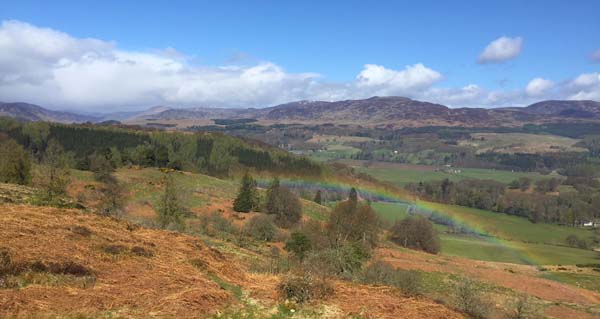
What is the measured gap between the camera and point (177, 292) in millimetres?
15469

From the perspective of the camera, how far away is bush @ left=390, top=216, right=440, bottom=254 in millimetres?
86312

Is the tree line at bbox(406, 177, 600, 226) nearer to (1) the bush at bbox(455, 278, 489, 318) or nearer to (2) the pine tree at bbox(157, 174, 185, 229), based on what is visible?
(2) the pine tree at bbox(157, 174, 185, 229)

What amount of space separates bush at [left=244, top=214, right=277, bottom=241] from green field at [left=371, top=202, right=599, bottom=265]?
44605mm

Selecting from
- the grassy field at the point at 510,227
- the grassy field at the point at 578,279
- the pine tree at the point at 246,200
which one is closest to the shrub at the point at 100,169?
the pine tree at the point at 246,200

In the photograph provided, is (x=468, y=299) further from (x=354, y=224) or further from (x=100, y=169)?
(x=100, y=169)

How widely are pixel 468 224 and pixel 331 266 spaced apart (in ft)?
373

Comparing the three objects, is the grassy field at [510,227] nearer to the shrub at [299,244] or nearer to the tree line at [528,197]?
the tree line at [528,197]

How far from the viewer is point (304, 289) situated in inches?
647

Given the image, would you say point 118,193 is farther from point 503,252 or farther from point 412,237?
point 503,252

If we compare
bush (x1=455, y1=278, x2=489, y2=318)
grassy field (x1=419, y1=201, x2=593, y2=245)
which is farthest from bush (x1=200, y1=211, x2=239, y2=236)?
grassy field (x1=419, y1=201, x2=593, y2=245)

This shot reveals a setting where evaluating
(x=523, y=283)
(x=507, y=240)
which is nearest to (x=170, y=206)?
(x=523, y=283)

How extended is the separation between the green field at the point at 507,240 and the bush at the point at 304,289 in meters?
77.1

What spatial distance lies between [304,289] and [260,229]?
140ft

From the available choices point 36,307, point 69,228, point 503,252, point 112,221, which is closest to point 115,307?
point 36,307
